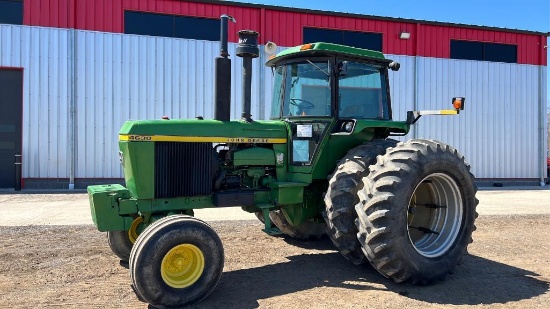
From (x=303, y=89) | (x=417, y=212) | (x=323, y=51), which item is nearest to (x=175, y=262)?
(x=303, y=89)

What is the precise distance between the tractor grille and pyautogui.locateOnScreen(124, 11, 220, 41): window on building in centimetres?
1082

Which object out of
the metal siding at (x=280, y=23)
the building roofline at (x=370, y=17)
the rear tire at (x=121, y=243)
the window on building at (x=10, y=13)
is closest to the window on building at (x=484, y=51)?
the metal siding at (x=280, y=23)

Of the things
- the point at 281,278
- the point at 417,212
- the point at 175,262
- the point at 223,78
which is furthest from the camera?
the point at 417,212

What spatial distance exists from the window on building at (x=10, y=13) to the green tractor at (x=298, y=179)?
1139cm

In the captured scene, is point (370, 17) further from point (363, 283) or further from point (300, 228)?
point (363, 283)

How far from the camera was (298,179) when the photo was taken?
5.51 m

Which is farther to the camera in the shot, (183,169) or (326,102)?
(326,102)

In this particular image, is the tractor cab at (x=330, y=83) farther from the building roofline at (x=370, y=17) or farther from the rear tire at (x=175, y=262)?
the building roofline at (x=370, y=17)

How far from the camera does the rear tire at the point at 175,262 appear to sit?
13.2ft

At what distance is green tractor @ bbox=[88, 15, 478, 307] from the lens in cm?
430

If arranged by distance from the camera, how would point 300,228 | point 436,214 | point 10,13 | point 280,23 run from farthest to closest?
point 280,23 → point 10,13 → point 300,228 → point 436,214

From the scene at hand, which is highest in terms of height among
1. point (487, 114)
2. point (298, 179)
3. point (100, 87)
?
point (100, 87)

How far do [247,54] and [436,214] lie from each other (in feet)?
9.48

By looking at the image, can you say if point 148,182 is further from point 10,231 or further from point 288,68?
point 10,231
